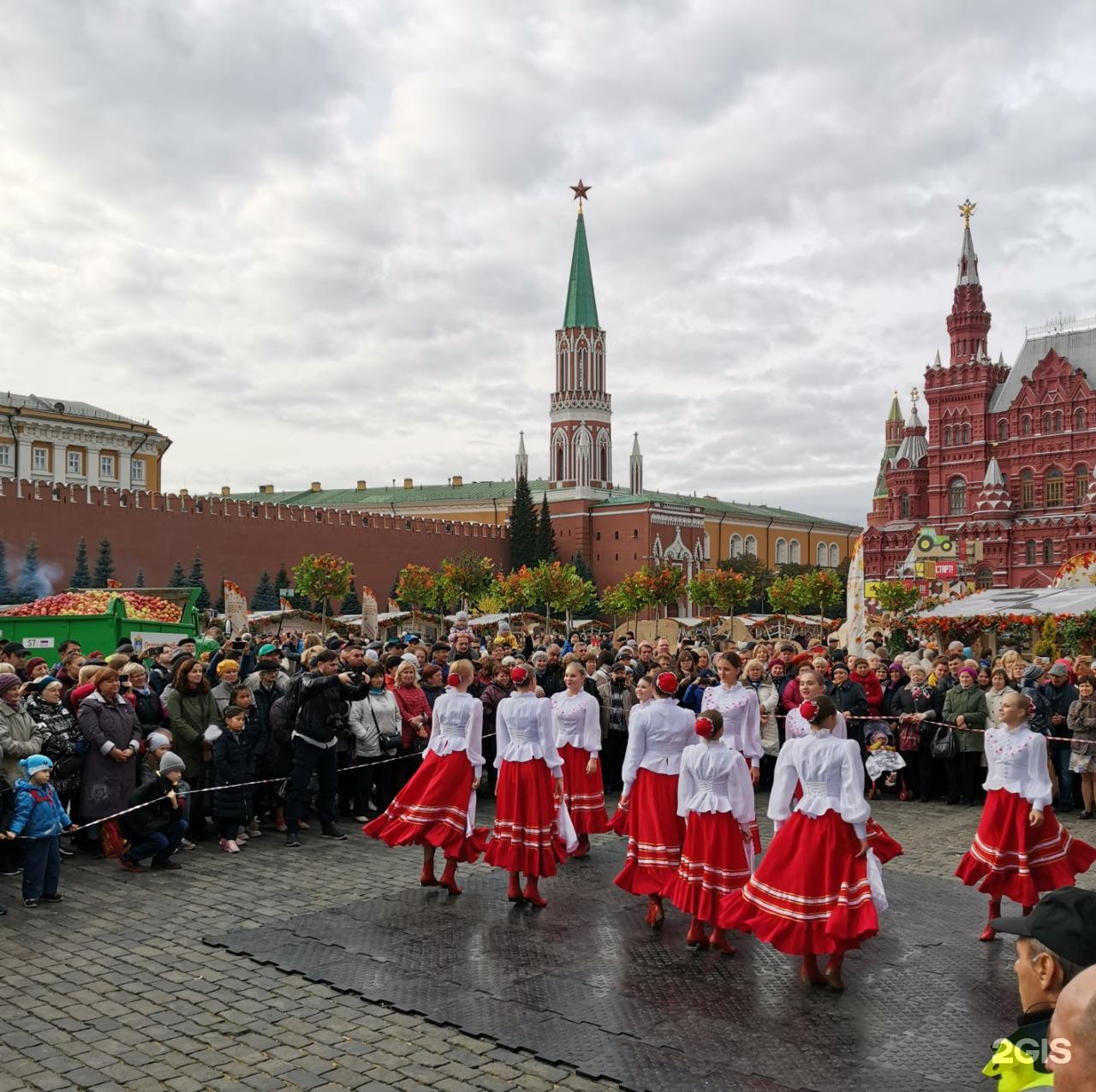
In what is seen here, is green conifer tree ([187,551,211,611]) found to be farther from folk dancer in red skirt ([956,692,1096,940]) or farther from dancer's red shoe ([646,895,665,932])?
folk dancer in red skirt ([956,692,1096,940])

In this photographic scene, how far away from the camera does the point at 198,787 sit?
380 inches

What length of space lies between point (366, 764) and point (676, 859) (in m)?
4.39

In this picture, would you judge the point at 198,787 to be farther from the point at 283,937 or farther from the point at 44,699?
the point at 283,937

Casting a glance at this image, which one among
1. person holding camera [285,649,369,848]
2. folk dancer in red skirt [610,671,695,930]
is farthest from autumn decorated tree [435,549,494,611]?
folk dancer in red skirt [610,671,695,930]

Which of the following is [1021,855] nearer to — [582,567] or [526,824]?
[526,824]

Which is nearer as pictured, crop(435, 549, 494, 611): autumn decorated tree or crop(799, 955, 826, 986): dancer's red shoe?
crop(799, 955, 826, 986): dancer's red shoe

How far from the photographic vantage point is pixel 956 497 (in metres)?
66.2

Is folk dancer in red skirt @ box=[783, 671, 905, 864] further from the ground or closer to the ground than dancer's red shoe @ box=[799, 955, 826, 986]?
further from the ground

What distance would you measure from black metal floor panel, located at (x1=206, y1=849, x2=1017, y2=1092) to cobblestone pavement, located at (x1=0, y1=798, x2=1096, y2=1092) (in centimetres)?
21

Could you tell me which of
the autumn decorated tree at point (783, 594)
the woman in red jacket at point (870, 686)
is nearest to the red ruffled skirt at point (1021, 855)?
the woman in red jacket at point (870, 686)

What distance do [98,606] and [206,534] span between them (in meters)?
44.8

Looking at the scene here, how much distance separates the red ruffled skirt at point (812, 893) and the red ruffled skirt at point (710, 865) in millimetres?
478

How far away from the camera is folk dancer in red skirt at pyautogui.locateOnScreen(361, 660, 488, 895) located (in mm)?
7801

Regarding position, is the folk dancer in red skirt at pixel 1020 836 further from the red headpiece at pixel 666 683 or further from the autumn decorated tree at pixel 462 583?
the autumn decorated tree at pixel 462 583
